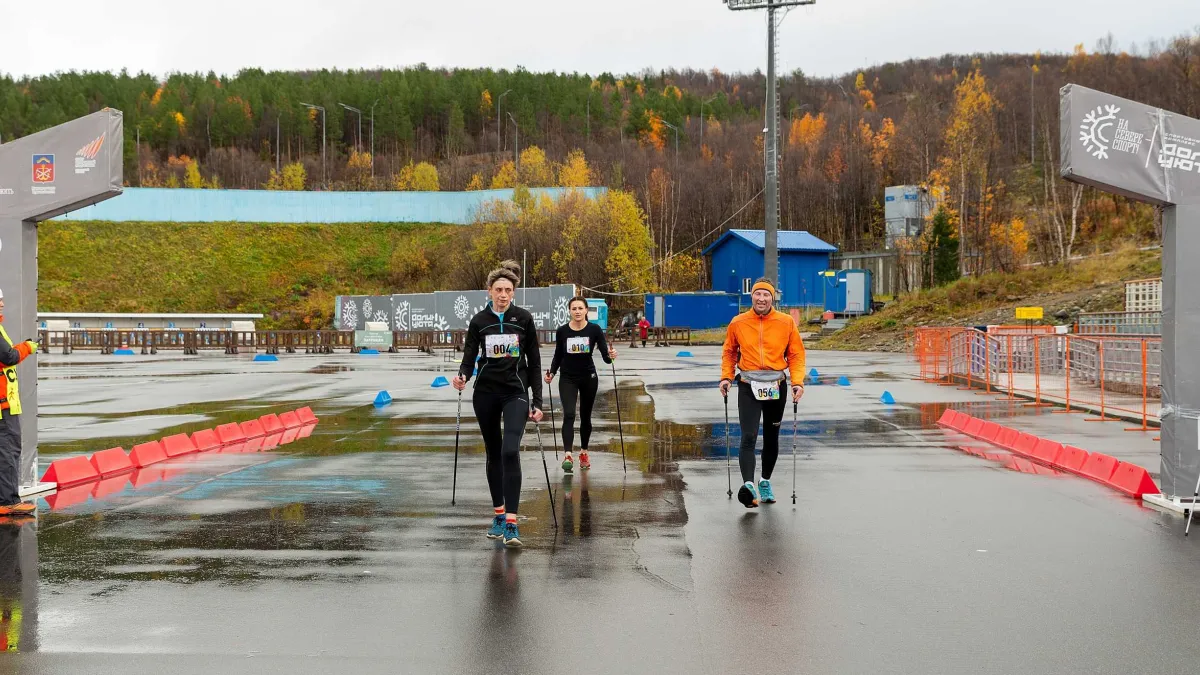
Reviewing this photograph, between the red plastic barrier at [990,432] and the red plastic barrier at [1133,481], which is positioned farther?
the red plastic barrier at [990,432]

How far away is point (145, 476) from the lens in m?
11.6

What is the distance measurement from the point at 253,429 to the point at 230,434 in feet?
2.55

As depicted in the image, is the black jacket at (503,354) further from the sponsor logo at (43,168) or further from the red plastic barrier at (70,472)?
the red plastic barrier at (70,472)

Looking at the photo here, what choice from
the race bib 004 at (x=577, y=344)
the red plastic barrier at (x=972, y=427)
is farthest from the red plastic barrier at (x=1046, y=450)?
the race bib 004 at (x=577, y=344)

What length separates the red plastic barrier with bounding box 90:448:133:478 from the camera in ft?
38.0

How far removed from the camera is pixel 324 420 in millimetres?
18062

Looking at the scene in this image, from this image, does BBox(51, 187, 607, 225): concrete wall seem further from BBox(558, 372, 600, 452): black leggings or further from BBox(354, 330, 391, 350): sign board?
BBox(558, 372, 600, 452): black leggings

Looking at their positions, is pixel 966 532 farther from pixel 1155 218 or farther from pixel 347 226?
pixel 347 226

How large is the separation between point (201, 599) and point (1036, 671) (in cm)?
470

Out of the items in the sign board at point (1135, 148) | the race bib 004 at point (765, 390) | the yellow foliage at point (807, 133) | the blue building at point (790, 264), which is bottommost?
the race bib 004 at point (765, 390)

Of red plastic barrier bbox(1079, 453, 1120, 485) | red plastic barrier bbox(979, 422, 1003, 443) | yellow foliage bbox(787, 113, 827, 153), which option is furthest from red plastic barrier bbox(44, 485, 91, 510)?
yellow foliage bbox(787, 113, 827, 153)

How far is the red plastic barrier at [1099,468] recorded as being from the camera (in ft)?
36.6

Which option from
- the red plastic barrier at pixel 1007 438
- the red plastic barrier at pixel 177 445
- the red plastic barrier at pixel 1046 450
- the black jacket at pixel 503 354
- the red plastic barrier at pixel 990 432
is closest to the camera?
the black jacket at pixel 503 354

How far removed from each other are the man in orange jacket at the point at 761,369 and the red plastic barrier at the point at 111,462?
6.92m
